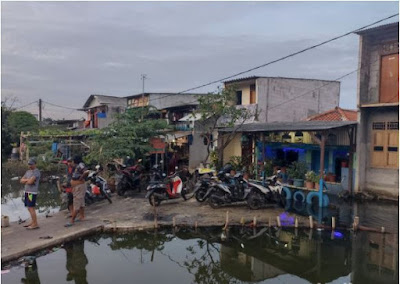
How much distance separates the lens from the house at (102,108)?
101 ft

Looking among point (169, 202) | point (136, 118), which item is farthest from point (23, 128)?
point (169, 202)

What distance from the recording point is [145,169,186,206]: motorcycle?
408 inches

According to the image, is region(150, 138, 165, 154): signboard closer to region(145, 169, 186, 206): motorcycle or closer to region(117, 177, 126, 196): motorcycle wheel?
region(117, 177, 126, 196): motorcycle wheel

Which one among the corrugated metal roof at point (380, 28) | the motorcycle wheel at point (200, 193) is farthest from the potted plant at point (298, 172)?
the corrugated metal roof at point (380, 28)

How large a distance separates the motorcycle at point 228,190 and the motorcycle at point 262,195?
17cm

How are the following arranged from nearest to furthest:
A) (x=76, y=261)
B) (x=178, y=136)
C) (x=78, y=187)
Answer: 1. (x=76, y=261)
2. (x=78, y=187)
3. (x=178, y=136)

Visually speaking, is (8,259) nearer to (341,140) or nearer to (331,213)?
(331,213)

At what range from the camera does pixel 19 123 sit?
31.9 m

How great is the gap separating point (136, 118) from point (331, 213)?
10011mm

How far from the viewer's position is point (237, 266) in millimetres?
6668

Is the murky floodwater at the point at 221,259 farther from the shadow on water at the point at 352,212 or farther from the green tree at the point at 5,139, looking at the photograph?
the green tree at the point at 5,139

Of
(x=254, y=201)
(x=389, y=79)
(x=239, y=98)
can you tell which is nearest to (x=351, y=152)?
(x=389, y=79)

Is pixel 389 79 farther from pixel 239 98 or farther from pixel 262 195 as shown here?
pixel 239 98

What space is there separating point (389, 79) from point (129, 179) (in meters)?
10.9
